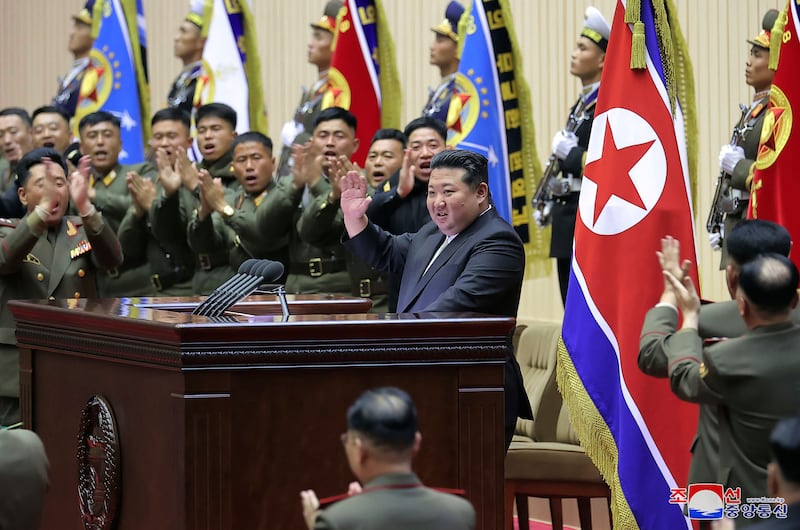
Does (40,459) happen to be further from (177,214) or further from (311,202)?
(177,214)

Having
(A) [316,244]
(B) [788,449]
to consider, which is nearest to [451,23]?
(A) [316,244]

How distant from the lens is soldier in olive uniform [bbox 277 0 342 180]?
22.6 ft

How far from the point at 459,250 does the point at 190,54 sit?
485 centimetres

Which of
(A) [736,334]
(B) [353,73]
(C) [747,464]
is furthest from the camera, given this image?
(B) [353,73]

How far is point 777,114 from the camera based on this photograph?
13.2 feet

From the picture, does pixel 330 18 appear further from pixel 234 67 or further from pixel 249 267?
pixel 249 267

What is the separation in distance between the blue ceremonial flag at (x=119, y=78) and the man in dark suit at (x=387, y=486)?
6.44m

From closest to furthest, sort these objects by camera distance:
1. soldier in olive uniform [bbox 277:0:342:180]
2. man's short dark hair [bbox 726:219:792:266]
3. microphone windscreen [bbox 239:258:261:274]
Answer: man's short dark hair [bbox 726:219:792:266] < microphone windscreen [bbox 239:258:261:274] < soldier in olive uniform [bbox 277:0:342:180]

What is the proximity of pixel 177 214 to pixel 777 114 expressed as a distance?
314cm

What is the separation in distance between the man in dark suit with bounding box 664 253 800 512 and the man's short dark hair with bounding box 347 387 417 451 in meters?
0.88

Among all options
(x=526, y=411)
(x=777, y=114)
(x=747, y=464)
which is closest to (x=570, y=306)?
(x=526, y=411)

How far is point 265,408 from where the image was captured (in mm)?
2787

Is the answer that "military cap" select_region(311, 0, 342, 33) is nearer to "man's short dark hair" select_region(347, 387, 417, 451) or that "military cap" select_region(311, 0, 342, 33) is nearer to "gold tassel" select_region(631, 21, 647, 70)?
"gold tassel" select_region(631, 21, 647, 70)

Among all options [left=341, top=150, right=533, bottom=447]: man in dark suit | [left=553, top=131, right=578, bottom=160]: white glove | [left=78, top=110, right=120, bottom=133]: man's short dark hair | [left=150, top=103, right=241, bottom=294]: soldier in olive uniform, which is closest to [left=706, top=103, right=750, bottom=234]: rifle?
[left=553, top=131, right=578, bottom=160]: white glove
